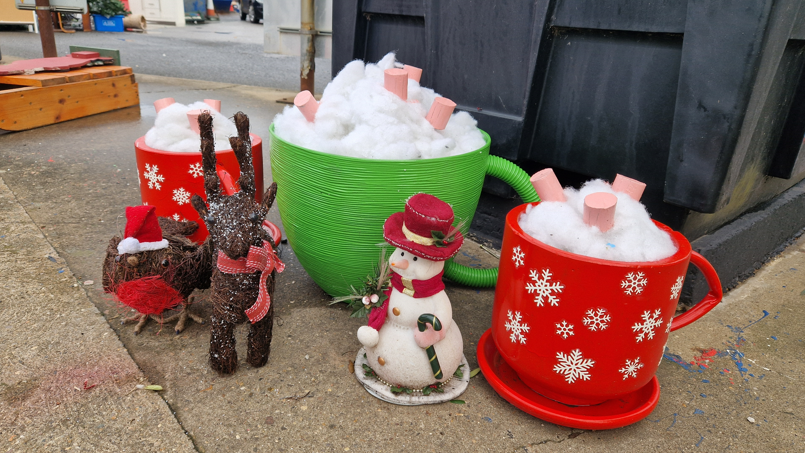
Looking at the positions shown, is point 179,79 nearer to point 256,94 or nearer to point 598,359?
point 256,94

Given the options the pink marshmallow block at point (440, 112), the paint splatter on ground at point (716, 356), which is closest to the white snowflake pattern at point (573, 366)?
the paint splatter on ground at point (716, 356)

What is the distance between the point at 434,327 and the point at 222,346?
0.66 meters

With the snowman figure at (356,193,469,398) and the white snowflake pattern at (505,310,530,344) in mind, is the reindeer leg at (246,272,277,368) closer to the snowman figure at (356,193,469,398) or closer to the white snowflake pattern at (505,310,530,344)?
the snowman figure at (356,193,469,398)

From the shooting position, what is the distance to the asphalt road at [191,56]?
24.6ft

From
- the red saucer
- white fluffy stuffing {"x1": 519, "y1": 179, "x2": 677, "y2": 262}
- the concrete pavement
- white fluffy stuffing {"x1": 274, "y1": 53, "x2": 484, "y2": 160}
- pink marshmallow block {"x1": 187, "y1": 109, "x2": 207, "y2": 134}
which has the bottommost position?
the concrete pavement

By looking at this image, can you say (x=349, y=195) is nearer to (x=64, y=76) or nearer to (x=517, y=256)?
(x=517, y=256)

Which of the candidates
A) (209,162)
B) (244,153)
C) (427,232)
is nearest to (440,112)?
(427,232)

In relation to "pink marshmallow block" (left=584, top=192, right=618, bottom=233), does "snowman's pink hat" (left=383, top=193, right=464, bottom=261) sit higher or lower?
lower

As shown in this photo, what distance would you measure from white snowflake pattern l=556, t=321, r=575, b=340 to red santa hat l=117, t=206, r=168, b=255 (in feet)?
4.34

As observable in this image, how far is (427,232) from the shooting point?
1508 millimetres

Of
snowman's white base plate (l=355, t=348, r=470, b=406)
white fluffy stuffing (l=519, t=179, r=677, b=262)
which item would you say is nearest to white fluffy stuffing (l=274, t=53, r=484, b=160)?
white fluffy stuffing (l=519, t=179, r=677, b=262)

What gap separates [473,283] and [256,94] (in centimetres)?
467

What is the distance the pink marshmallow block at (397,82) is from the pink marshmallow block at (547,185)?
0.63 m

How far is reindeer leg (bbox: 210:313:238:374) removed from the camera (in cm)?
160
